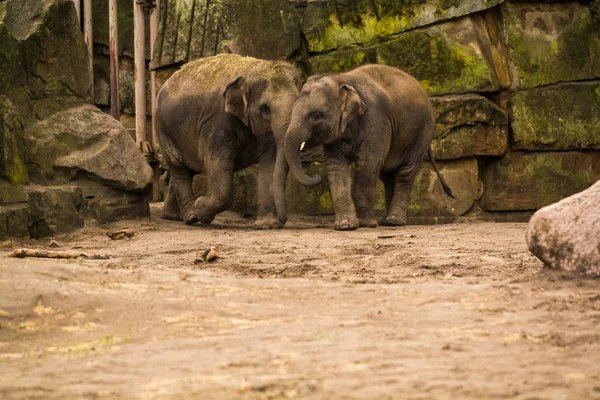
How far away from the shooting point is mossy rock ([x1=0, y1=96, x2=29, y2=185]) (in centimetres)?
948

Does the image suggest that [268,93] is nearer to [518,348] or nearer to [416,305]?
[416,305]

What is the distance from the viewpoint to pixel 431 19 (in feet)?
42.0

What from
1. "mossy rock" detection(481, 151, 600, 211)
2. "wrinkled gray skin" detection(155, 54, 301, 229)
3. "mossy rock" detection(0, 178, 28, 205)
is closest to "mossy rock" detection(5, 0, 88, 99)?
"wrinkled gray skin" detection(155, 54, 301, 229)

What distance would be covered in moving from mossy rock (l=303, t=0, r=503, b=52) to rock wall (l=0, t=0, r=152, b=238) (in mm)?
2748

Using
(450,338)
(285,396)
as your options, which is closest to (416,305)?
(450,338)

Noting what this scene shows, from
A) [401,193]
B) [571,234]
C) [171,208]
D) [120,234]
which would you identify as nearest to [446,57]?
[401,193]

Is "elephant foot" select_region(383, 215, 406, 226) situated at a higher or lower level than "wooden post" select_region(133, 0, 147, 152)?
lower

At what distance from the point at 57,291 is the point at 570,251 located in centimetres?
283

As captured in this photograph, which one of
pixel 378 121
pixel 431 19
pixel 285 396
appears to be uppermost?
pixel 431 19

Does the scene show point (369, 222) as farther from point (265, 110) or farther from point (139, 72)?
point (139, 72)

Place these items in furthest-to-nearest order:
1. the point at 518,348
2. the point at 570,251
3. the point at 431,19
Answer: the point at 431,19 < the point at 570,251 < the point at 518,348

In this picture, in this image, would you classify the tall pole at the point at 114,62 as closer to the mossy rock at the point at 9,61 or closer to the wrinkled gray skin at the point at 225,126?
the wrinkled gray skin at the point at 225,126

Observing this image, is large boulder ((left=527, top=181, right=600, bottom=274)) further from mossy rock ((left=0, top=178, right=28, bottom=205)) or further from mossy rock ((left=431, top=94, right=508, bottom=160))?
mossy rock ((left=431, top=94, right=508, bottom=160))

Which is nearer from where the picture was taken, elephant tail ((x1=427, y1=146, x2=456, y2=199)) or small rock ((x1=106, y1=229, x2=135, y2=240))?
small rock ((x1=106, y1=229, x2=135, y2=240))
